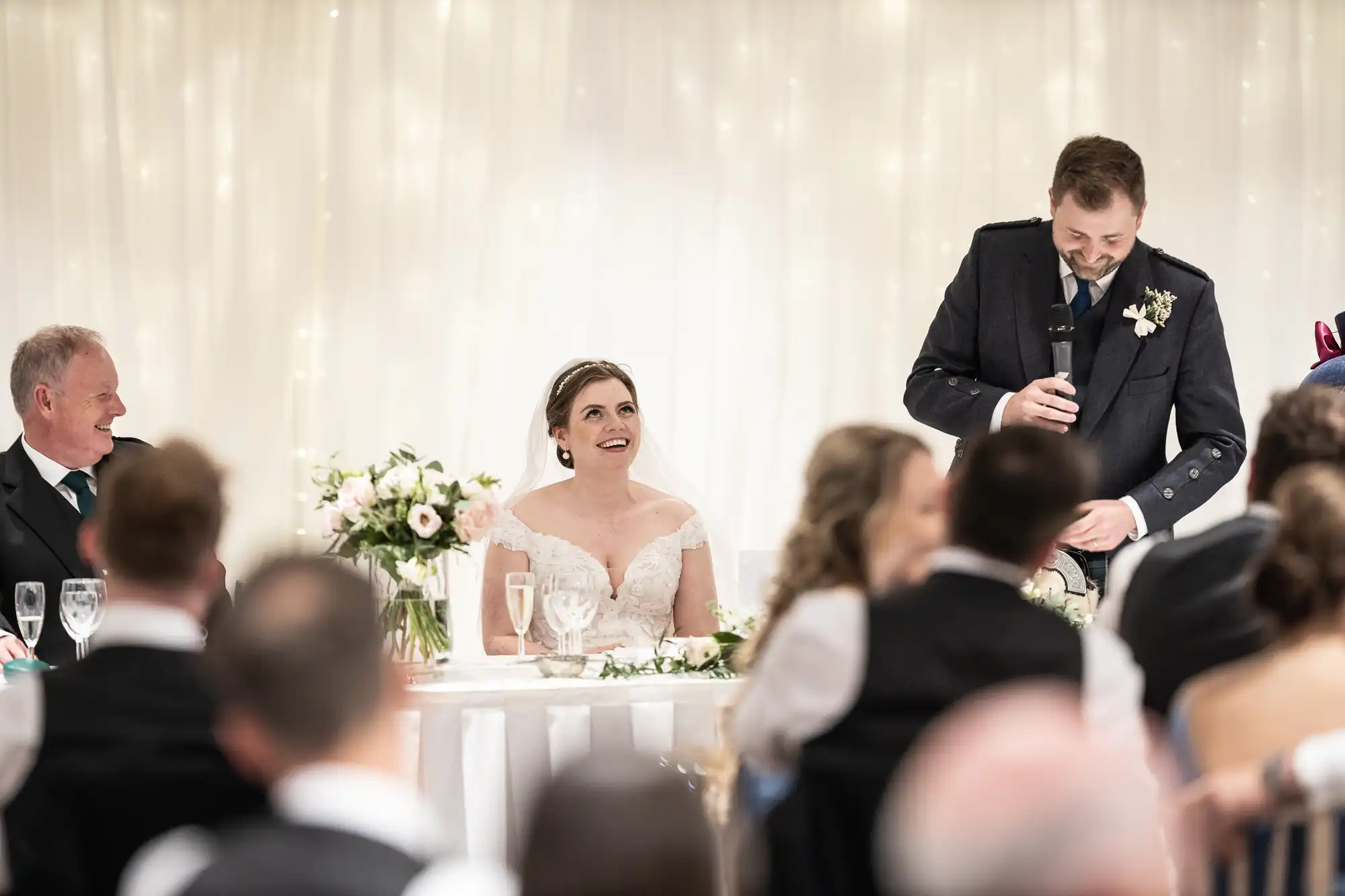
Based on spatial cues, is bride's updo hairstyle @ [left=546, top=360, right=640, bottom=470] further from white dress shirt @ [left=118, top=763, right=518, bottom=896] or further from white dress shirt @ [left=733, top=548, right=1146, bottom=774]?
white dress shirt @ [left=118, top=763, right=518, bottom=896]

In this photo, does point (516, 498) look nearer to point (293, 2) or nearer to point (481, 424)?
point (481, 424)

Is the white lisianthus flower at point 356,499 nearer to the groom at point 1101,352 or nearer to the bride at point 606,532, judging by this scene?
the bride at point 606,532

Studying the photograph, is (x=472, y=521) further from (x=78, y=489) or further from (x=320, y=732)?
(x=320, y=732)

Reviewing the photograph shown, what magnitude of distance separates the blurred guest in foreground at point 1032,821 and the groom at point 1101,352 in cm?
286

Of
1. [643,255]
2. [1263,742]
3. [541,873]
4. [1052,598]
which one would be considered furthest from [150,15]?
[541,873]

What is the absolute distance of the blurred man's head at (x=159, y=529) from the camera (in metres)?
2.00

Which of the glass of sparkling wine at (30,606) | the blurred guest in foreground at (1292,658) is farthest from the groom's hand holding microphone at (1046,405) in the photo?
the glass of sparkling wine at (30,606)

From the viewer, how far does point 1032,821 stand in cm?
78

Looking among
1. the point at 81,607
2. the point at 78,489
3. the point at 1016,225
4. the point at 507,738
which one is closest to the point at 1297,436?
the point at 507,738

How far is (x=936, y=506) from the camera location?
239cm

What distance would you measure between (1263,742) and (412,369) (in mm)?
4124

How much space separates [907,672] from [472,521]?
4.96 feet

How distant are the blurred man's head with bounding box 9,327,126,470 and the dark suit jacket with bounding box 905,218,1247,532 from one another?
82.7 inches

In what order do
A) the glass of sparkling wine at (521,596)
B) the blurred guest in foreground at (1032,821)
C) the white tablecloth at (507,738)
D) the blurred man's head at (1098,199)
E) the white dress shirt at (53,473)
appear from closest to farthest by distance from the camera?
the blurred guest in foreground at (1032,821)
the white tablecloth at (507,738)
the glass of sparkling wine at (521,596)
the blurred man's head at (1098,199)
the white dress shirt at (53,473)
